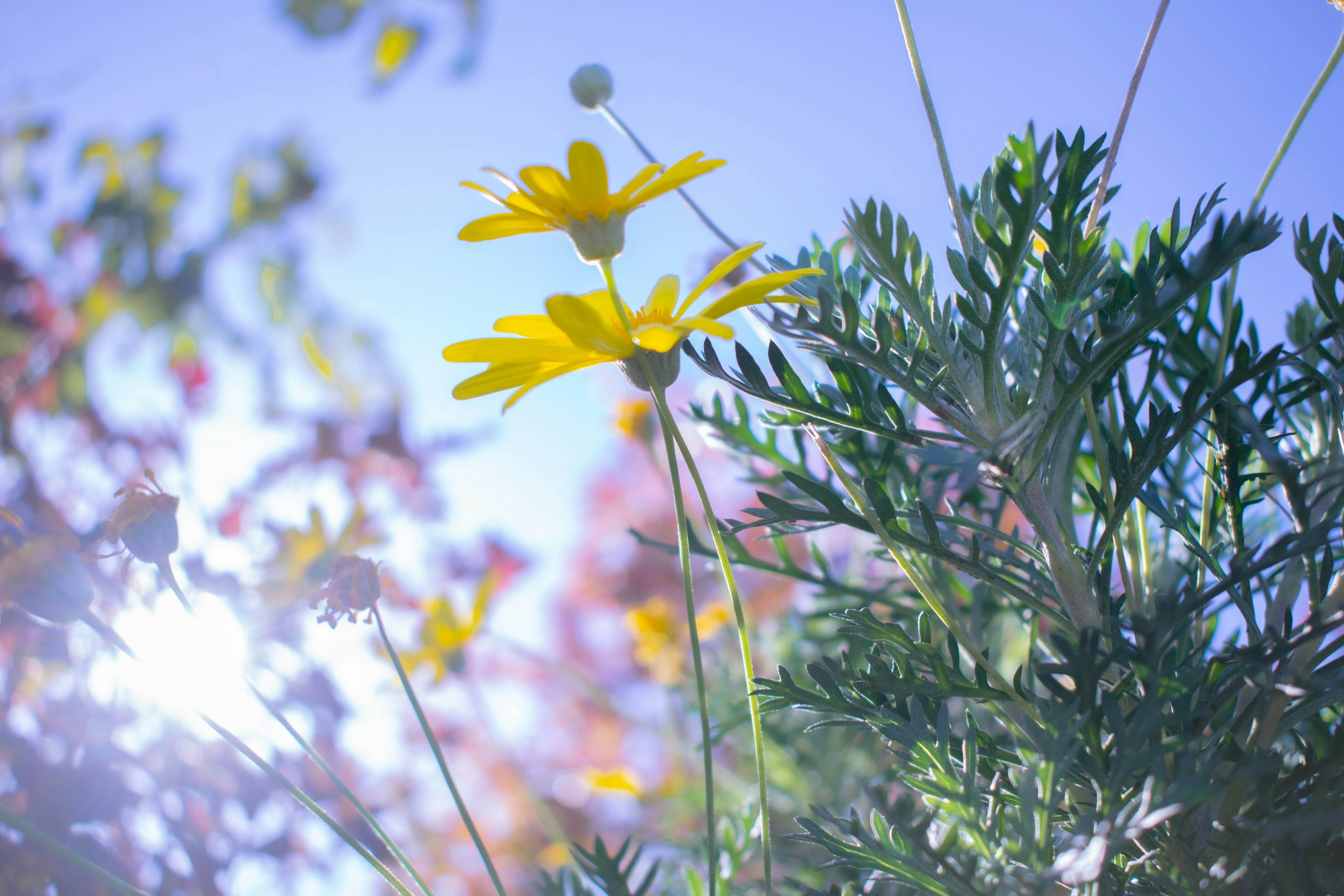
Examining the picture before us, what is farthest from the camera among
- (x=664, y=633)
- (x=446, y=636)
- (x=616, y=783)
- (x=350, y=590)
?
(x=664, y=633)

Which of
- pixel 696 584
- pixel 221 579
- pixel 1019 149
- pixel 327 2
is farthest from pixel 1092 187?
pixel 696 584

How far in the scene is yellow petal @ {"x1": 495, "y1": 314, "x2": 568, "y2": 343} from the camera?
436mm

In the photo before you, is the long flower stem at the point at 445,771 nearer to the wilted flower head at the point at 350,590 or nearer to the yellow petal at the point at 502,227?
the wilted flower head at the point at 350,590

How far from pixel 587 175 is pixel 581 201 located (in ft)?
0.05

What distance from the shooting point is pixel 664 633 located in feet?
4.63

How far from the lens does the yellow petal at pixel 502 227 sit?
42 cm

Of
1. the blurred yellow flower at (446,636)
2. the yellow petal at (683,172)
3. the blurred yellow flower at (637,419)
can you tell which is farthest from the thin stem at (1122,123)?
the blurred yellow flower at (446,636)

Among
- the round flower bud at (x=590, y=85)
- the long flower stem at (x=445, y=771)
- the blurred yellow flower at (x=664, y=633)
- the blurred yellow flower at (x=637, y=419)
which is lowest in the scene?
the long flower stem at (x=445, y=771)

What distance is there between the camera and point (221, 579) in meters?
0.97

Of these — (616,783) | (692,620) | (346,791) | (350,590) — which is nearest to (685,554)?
(692,620)

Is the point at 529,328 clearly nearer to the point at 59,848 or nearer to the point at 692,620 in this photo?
the point at 692,620

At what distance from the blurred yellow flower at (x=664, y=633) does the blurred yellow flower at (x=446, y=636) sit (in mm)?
305

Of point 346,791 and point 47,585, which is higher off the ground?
point 47,585

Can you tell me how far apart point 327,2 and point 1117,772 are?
1550mm
